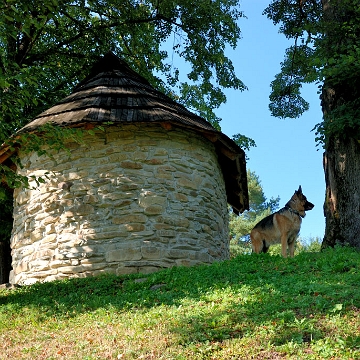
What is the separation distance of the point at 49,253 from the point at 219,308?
13.9 ft

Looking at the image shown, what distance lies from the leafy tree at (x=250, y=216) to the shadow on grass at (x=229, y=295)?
20582 mm

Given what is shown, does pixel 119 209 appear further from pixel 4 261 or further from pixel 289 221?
pixel 4 261

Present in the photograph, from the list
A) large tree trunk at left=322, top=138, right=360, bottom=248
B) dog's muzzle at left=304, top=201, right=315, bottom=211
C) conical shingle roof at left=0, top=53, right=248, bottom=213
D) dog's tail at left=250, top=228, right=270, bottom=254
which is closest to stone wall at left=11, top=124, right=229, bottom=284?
conical shingle roof at left=0, top=53, right=248, bottom=213

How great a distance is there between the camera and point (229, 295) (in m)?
6.00

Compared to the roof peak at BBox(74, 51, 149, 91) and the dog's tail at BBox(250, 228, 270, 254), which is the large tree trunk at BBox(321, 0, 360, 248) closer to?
the dog's tail at BBox(250, 228, 270, 254)

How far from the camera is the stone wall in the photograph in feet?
27.9

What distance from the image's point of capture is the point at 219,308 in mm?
5555

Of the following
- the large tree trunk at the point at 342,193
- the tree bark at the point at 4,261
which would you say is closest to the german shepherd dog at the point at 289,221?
the large tree trunk at the point at 342,193

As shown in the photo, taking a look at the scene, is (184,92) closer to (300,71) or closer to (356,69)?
(300,71)

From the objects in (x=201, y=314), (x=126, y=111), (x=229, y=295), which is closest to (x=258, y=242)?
(x=126, y=111)

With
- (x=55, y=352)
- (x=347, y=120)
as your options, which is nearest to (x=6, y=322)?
(x=55, y=352)

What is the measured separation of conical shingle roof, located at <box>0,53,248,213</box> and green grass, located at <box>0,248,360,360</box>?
112 inches

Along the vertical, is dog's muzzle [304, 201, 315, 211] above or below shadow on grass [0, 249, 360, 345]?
above

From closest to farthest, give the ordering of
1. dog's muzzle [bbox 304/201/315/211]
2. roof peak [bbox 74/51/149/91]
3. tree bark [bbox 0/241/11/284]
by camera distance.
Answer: dog's muzzle [bbox 304/201/315/211] < roof peak [bbox 74/51/149/91] < tree bark [bbox 0/241/11/284]
